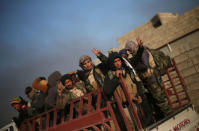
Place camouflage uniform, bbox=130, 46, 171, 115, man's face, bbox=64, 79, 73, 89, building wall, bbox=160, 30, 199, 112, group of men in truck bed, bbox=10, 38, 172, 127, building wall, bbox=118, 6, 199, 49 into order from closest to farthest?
group of men in truck bed, bbox=10, 38, 172, 127 → camouflage uniform, bbox=130, 46, 171, 115 → man's face, bbox=64, 79, 73, 89 → building wall, bbox=160, 30, 199, 112 → building wall, bbox=118, 6, 199, 49

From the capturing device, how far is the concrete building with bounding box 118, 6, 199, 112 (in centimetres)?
622

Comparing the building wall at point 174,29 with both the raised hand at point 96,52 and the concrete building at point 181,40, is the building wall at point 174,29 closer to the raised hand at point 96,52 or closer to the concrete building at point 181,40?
the concrete building at point 181,40

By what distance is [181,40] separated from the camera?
38.8 ft

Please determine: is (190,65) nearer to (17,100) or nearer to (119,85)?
(119,85)

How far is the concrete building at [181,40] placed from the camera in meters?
6.22

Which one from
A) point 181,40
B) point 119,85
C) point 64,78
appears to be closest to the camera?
point 119,85

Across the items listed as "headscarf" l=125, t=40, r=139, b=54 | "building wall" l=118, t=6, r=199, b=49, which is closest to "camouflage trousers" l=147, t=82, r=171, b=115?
"headscarf" l=125, t=40, r=139, b=54

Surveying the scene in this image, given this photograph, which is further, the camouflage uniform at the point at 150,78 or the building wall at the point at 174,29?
the building wall at the point at 174,29

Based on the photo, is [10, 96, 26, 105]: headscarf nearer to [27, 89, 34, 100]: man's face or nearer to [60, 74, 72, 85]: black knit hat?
[27, 89, 34, 100]: man's face

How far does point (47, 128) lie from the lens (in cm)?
318

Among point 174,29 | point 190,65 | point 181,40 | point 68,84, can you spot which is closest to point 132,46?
point 68,84

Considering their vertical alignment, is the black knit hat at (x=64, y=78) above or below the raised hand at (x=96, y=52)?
below

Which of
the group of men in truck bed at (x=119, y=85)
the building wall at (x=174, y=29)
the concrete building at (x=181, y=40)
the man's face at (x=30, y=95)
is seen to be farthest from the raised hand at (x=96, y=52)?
the building wall at (x=174, y=29)

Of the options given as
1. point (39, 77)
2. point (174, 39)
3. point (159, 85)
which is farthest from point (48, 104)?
point (174, 39)
